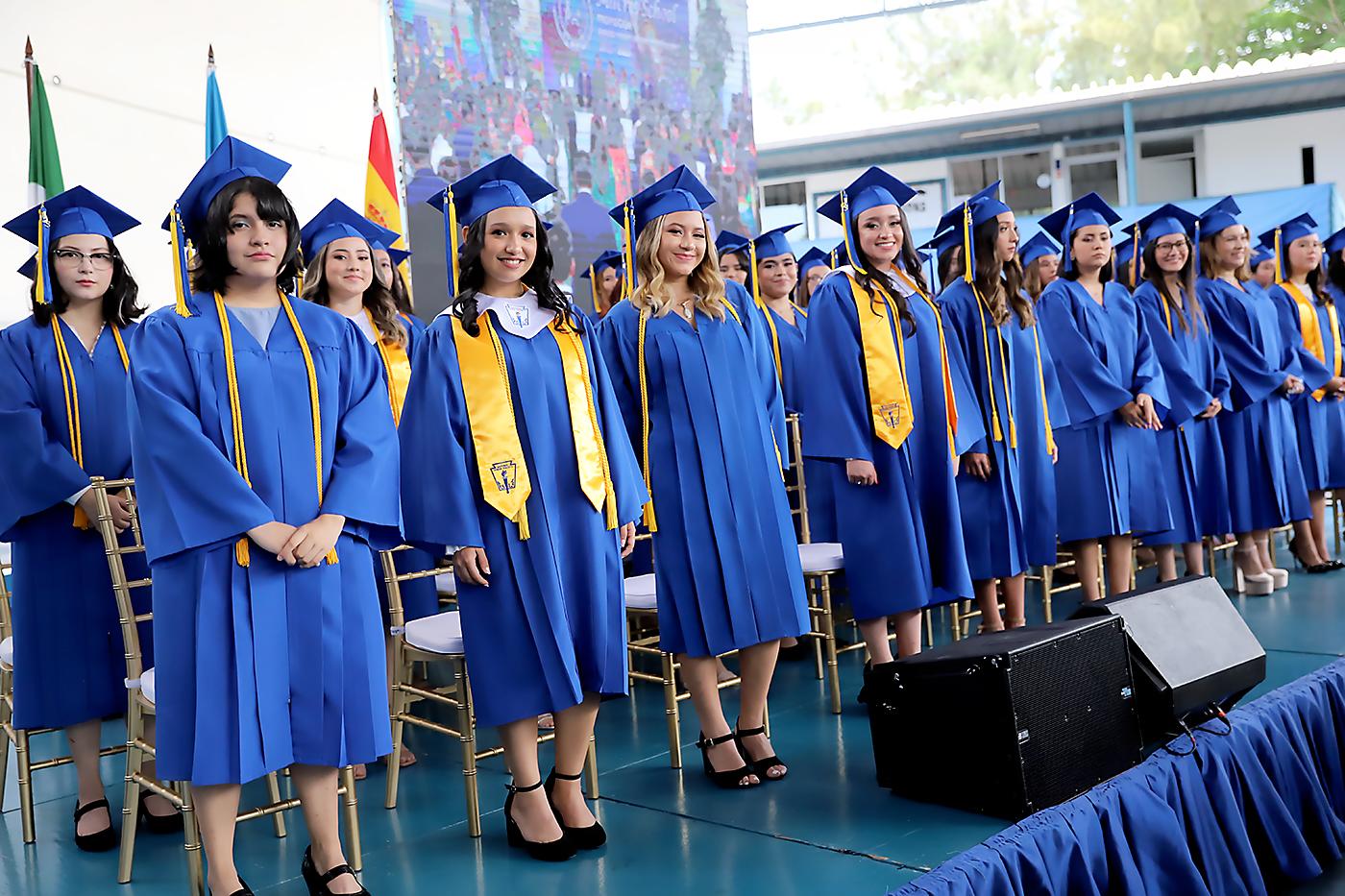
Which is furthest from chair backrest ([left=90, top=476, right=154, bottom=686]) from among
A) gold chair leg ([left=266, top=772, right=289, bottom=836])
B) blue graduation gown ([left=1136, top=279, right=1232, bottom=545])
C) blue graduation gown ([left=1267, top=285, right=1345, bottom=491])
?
blue graduation gown ([left=1267, top=285, right=1345, bottom=491])

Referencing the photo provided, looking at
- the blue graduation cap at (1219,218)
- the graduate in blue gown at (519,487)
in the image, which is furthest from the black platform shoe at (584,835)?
the blue graduation cap at (1219,218)

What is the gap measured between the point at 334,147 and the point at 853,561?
4596 mm

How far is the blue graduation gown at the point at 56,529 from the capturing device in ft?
10.5

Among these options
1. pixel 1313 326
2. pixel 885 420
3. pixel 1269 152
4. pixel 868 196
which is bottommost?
pixel 885 420

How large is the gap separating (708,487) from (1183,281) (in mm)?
3064

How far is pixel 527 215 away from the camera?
293 centimetres

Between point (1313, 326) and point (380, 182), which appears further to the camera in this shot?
point (380, 182)

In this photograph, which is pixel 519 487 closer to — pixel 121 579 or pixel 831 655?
→ pixel 121 579

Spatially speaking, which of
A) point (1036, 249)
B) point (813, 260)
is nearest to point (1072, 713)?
point (1036, 249)

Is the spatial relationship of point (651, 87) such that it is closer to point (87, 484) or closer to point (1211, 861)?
point (87, 484)

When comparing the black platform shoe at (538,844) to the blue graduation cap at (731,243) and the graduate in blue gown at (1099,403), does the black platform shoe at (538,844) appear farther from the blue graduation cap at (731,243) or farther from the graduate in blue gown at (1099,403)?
the blue graduation cap at (731,243)

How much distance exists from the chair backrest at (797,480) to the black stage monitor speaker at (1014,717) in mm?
1522

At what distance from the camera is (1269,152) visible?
13.1m

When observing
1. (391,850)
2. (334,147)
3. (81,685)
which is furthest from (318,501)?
(334,147)
